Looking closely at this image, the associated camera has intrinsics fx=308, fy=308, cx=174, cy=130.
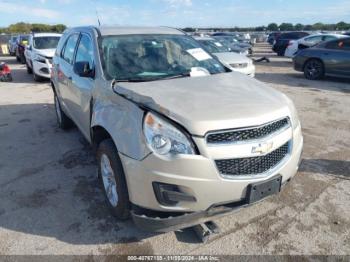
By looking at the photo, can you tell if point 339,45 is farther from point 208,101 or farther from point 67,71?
point 208,101

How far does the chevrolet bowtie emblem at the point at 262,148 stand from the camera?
2354mm

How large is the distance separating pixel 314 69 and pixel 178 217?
10.4 meters

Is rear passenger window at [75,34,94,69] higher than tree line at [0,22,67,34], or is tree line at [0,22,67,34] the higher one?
rear passenger window at [75,34,94,69]

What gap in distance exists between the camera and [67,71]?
4.55m

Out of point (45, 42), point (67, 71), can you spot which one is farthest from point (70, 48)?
point (45, 42)

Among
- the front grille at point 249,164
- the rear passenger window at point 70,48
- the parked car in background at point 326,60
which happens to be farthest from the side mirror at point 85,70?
the parked car in background at point 326,60

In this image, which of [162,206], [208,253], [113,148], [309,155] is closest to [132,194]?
[162,206]

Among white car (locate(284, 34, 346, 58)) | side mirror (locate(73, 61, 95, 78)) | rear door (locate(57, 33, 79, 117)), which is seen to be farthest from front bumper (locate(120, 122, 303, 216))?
white car (locate(284, 34, 346, 58))

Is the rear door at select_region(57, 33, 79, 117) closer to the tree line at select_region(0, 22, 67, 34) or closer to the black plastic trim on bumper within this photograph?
Result: the black plastic trim on bumper

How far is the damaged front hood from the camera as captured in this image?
231cm

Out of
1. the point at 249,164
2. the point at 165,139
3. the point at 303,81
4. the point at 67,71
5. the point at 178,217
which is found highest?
the point at 67,71

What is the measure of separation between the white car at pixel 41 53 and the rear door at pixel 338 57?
9.57 metres

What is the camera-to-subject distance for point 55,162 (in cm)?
443

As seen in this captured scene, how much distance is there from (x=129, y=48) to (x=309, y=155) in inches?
117
